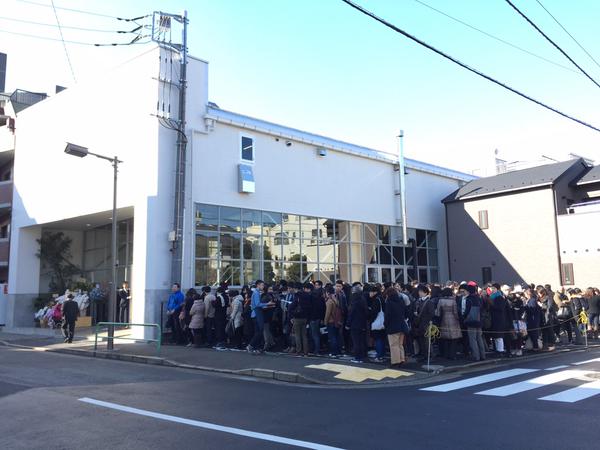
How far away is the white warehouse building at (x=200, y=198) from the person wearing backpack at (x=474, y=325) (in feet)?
31.5

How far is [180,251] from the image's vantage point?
18047 millimetres

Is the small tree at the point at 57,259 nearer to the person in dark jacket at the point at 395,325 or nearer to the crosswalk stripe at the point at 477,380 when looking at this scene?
the person in dark jacket at the point at 395,325

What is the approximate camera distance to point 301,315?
1302 centimetres

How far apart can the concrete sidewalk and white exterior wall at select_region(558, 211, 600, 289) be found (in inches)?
344

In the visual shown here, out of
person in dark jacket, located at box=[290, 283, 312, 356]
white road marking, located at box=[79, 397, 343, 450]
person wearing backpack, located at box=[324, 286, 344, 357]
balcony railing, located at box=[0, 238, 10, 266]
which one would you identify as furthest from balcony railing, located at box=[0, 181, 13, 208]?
white road marking, located at box=[79, 397, 343, 450]

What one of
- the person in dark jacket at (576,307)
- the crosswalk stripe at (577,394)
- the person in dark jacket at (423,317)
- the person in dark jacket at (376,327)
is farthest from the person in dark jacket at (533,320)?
the crosswalk stripe at (577,394)

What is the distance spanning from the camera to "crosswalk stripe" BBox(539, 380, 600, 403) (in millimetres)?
8039

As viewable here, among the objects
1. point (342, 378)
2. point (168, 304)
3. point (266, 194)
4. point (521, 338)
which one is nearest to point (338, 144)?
point (266, 194)

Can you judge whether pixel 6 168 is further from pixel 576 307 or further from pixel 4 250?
pixel 576 307

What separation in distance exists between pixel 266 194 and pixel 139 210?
518cm

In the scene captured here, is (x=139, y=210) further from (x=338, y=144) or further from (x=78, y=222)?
(x=338, y=144)

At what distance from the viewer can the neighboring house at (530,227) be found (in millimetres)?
23734

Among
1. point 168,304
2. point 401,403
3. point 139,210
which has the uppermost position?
point 139,210

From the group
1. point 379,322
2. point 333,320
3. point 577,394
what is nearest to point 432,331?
point 379,322
